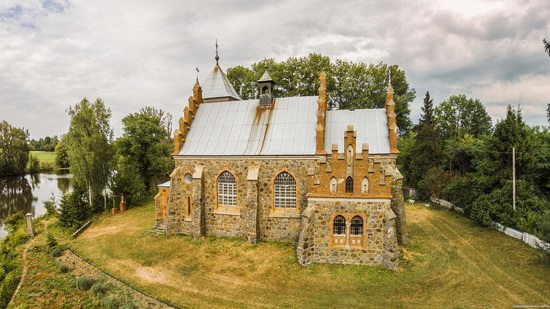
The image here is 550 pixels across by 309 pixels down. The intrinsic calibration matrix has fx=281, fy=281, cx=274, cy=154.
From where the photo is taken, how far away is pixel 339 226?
1616 cm

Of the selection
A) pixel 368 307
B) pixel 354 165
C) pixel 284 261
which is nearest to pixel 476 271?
pixel 368 307

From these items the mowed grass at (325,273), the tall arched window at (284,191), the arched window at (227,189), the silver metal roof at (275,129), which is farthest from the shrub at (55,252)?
the tall arched window at (284,191)

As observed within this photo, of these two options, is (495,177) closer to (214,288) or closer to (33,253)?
(214,288)

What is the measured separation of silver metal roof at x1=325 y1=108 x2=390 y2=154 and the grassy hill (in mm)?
6900

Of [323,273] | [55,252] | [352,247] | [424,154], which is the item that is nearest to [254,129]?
[352,247]

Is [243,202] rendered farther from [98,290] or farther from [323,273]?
[98,290]

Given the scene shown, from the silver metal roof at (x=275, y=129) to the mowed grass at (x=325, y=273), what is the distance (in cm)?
646

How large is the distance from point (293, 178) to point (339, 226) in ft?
14.5

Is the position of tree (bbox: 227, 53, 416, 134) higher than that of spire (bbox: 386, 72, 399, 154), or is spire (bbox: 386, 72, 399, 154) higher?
tree (bbox: 227, 53, 416, 134)

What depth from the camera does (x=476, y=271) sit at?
1474 cm

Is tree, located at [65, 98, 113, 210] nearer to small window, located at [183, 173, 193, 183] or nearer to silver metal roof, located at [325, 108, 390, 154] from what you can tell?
small window, located at [183, 173, 193, 183]

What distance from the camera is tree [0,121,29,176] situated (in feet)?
202

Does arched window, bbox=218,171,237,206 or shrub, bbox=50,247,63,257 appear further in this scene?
arched window, bbox=218,171,237,206

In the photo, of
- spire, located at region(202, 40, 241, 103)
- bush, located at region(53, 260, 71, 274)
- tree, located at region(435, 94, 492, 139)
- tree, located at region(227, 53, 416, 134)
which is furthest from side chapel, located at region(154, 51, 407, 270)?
tree, located at region(435, 94, 492, 139)
